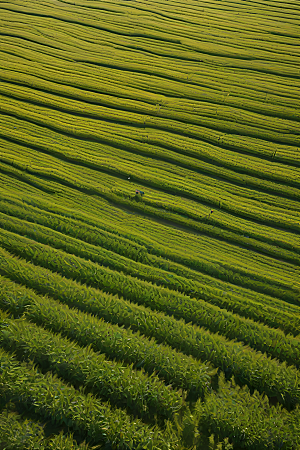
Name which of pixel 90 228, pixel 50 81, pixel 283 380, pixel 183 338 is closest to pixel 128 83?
pixel 50 81

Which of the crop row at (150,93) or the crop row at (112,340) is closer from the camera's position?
the crop row at (112,340)

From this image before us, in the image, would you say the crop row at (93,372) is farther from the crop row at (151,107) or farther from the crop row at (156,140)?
the crop row at (151,107)

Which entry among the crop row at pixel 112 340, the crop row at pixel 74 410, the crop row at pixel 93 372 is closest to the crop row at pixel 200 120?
the crop row at pixel 112 340

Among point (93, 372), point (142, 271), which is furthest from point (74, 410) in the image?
point (142, 271)

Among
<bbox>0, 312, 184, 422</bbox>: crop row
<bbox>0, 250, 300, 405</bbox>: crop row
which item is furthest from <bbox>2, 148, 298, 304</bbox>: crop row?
<bbox>0, 312, 184, 422</bbox>: crop row

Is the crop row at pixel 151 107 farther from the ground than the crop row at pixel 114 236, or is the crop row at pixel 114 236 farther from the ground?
the crop row at pixel 151 107

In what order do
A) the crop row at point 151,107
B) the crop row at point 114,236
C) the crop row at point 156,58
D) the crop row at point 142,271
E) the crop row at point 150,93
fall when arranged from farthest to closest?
the crop row at point 156,58
the crop row at point 150,93
the crop row at point 151,107
the crop row at point 114,236
the crop row at point 142,271
